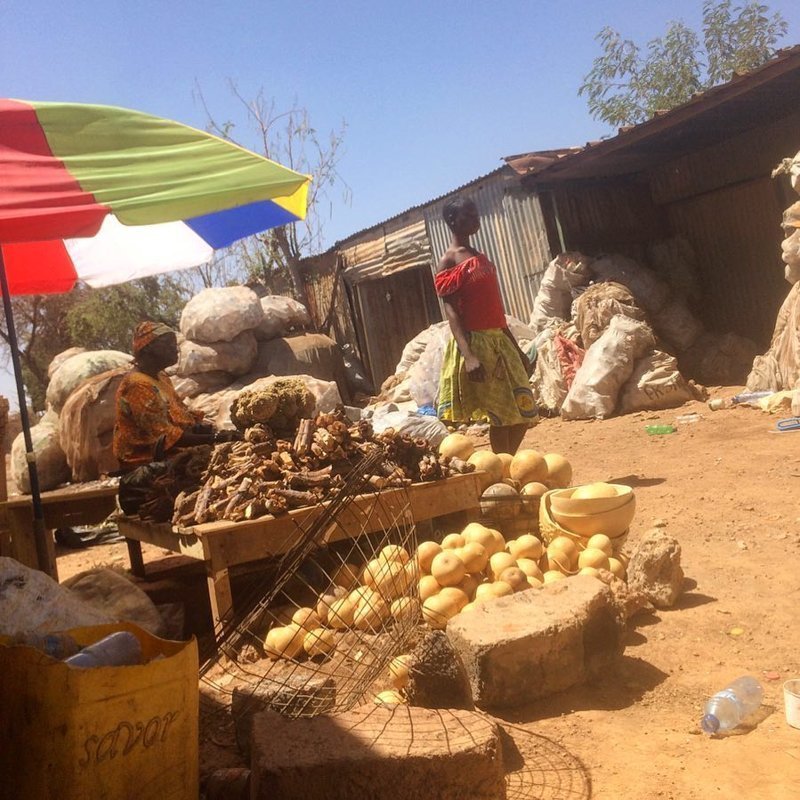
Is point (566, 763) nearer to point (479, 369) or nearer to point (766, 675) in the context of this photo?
point (766, 675)

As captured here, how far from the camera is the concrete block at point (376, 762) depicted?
6.63ft

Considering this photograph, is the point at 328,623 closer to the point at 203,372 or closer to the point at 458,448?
the point at 458,448

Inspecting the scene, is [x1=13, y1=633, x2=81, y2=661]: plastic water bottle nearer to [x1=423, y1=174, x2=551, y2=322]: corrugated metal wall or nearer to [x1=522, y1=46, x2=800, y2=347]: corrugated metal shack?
[x1=522, y1=46, x2=800, y2=347]: corrugated metal shack

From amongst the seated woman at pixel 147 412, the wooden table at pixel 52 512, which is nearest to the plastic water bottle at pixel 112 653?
the seated woman at pixel 147 412

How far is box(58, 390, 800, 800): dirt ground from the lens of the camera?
7.41ft

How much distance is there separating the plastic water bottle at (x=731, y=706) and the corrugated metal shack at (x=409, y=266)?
9.12 metres

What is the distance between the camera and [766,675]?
2.78m

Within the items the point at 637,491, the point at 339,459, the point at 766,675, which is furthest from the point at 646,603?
the point at 637,491

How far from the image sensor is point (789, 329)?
8.16m

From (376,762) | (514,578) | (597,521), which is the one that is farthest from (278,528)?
(376,762)

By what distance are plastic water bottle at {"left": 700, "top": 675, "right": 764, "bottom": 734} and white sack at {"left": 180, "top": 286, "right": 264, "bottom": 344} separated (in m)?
10.6

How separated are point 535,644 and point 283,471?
1670mm

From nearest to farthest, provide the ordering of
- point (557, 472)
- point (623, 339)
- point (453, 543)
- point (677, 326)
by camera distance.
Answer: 1. point (453, 543)
2. point (557, 472)
3. point (623, 339)
4. point (677, 326)

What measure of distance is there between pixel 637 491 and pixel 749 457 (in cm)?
107
